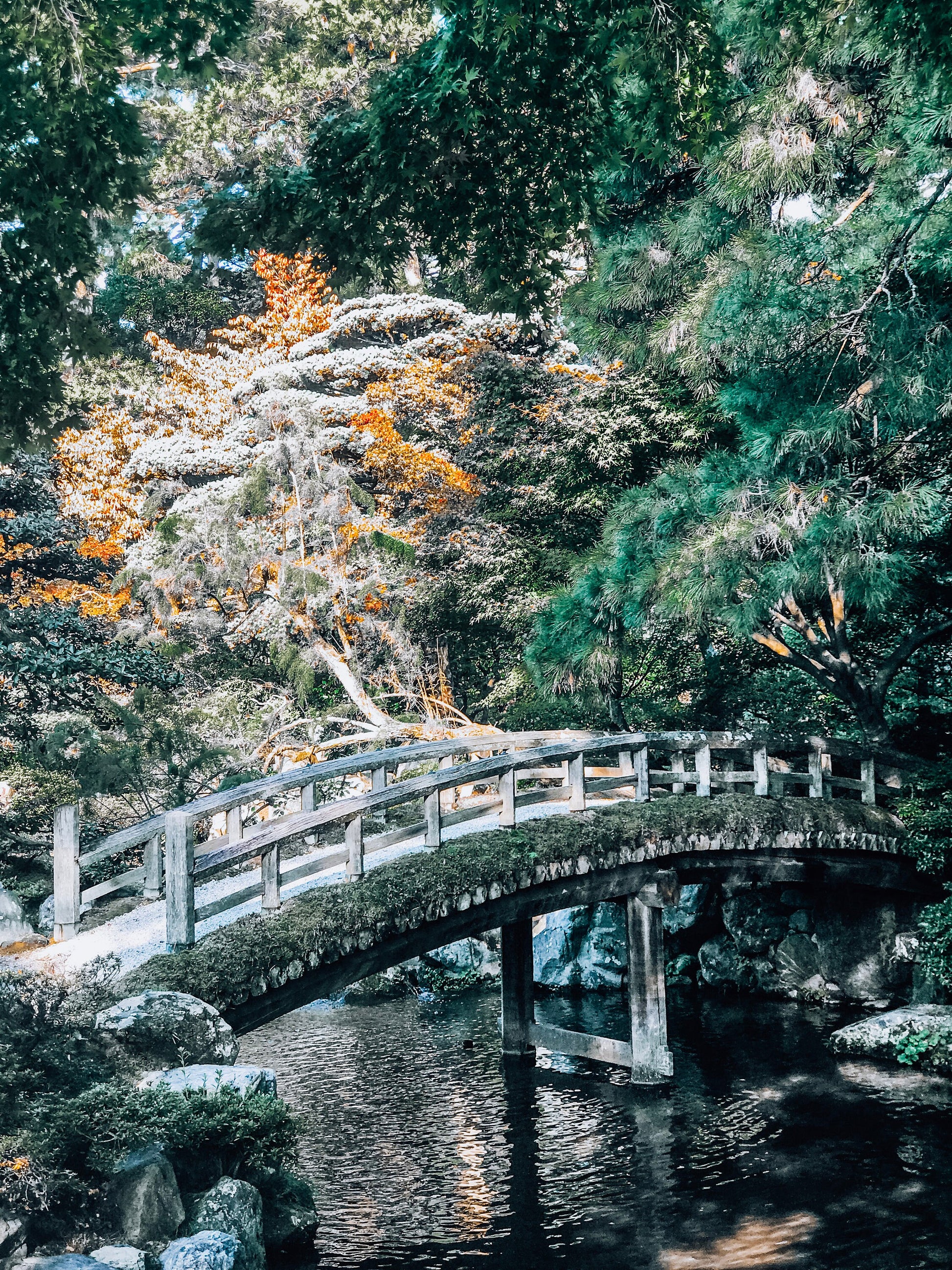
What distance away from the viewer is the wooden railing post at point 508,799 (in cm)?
1045

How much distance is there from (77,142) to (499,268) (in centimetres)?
332

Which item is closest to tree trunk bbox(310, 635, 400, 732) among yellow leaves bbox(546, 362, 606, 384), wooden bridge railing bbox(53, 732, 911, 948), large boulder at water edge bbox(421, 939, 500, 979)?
large boulder at water edge bbox(421, 939, 500, 979)

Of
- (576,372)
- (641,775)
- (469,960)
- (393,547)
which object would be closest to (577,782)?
(641,775)

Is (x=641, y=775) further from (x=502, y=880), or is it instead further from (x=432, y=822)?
(x=432, y=822)

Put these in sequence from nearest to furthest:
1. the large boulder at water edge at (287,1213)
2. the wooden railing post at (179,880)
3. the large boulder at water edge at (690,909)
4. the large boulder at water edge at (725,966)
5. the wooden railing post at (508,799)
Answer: the large boulder at water edge at (287,1213)
the wooden railing post at (179,880)
the wooden railing post at (508,799)
the large boulder at water edge at (725,966)
the large boulder at water edge at (690,909)

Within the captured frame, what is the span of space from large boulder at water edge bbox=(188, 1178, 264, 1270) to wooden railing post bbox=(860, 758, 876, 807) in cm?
923

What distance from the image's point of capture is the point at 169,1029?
675 cm

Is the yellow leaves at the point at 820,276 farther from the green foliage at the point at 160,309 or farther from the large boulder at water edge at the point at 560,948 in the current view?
the green foliage at the point at 160,309

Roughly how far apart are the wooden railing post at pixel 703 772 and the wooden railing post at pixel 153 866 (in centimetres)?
588

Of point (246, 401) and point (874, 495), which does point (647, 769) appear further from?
point (246, 401)

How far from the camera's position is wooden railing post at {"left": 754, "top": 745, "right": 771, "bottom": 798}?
42.5 ft

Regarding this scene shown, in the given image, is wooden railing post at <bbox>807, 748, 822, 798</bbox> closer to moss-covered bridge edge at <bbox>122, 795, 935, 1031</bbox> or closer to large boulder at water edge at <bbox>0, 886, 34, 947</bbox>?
moss-covered bridge edge at <bbox>122, 795, 935, 1031</bbox>

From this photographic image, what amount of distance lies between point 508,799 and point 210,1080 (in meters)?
4.45

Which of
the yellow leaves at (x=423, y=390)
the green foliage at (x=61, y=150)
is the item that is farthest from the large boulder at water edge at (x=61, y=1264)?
the yellow leaves at (x=423, y=390)
